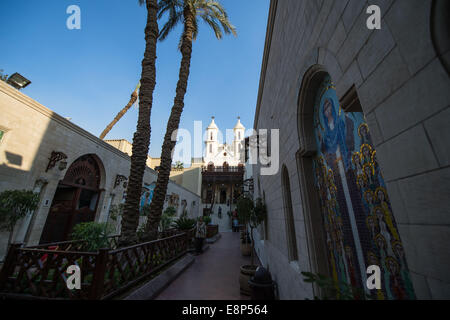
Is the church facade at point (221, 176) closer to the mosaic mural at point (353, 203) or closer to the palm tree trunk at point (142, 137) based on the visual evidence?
the palm tree trunk at point (142, 137)

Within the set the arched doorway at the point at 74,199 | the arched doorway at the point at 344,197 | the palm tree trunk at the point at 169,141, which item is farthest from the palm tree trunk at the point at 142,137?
the arched doorway at the point at 344,197

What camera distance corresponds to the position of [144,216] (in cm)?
1130

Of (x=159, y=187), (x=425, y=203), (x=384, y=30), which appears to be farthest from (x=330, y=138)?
(x=159, y=187)

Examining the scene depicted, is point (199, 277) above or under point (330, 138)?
under

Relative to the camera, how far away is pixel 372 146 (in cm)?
150

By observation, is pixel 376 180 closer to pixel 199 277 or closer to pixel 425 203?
pixel 425 203

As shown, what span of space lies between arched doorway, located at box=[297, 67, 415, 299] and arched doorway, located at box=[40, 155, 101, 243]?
343 inches

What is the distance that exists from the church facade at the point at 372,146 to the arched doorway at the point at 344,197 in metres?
0.01

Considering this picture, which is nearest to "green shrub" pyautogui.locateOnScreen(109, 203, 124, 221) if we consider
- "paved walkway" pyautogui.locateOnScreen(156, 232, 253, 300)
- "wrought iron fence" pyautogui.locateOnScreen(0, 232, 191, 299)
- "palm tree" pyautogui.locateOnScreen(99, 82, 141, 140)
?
"paved walkway" pyautogui.locateOnScreen(156, 232, 253, 300)

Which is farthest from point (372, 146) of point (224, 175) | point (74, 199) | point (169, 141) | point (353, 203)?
point (224, 175)

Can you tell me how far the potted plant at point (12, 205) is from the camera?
4.45 meters

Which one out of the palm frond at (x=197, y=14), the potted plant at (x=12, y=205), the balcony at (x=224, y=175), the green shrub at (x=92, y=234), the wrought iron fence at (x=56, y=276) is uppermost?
the palm frond at (x=197, y=14)

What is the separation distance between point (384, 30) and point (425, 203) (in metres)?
1.12

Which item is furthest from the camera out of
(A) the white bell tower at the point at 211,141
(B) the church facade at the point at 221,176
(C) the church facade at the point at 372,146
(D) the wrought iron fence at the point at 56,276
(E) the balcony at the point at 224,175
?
(A) the white bell tower at the point at 211,141
